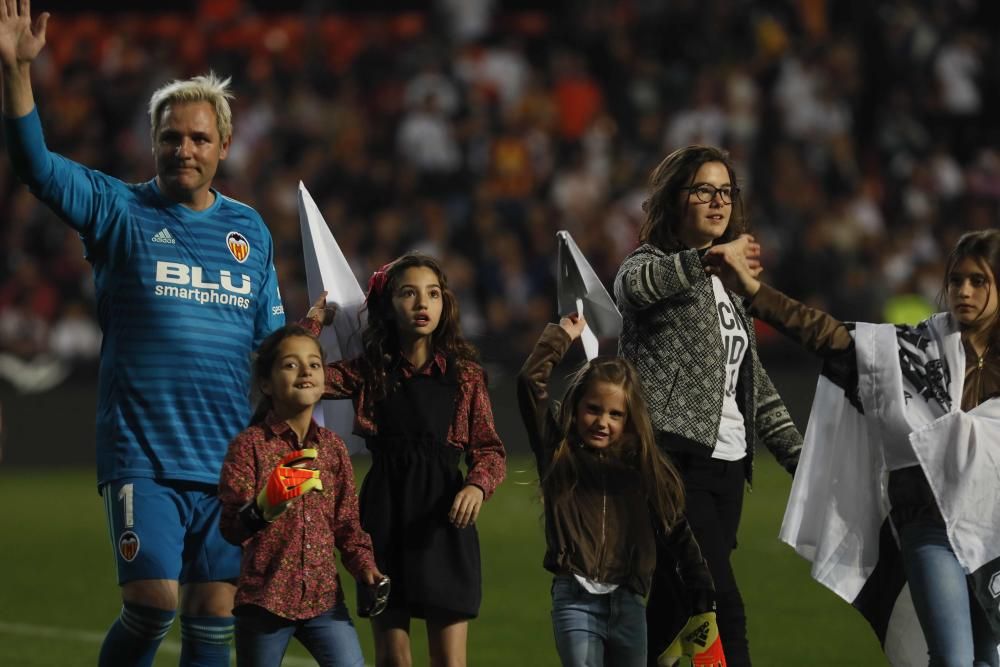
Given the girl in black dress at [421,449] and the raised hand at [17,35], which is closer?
the raised hand at [17,35]

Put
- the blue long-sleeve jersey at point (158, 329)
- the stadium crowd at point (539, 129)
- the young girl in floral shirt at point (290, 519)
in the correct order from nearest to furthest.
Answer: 1. the young girl in floral shirt at point (290, 519)
2. the blue long-sleeve jersey at point (158, 329)
3. the stadium crowd at point (539, 129)

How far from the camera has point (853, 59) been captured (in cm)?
1989

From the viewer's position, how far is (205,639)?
536 centimetres

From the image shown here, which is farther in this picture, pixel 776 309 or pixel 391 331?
pixel 391 331

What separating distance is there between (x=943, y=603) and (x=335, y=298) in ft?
7.60

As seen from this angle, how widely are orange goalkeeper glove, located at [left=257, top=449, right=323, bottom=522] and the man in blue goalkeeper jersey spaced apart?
0.54m

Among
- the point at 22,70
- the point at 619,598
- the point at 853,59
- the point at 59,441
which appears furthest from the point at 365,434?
the point at 853,59

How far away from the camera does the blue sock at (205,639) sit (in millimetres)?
5371

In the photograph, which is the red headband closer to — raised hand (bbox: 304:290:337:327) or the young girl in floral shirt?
raised hand (bbox: 304:290:337:327)

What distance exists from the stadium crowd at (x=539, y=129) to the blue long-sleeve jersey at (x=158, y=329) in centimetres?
1051

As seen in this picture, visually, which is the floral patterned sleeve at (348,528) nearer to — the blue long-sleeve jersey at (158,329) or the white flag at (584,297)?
the blue long-sleeve jersey at (158,329)

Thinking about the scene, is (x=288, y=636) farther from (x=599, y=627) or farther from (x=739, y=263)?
(x=739, y=263)

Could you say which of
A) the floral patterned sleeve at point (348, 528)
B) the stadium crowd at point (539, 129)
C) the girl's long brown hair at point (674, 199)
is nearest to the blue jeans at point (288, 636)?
the floral patterned sleeve at point (348, 528)

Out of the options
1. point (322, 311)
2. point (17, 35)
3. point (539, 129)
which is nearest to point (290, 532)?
point (322, 311)
